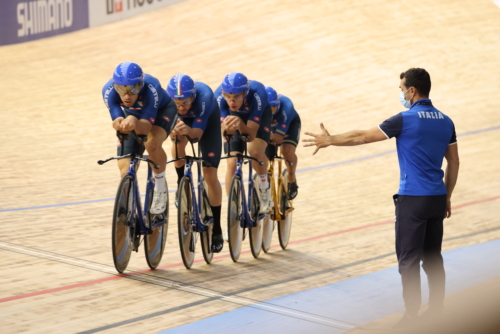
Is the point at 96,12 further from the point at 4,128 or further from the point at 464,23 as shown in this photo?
the point at 464,23

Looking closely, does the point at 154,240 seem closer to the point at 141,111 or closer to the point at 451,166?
the point at 141,111

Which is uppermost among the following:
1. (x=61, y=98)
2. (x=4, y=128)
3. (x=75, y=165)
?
(x=61, y=98)

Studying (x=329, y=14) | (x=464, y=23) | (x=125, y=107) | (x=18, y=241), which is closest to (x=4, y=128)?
(x=18, y=241)

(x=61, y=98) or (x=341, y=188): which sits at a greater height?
(x=61, y=98)

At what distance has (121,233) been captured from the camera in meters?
3.47

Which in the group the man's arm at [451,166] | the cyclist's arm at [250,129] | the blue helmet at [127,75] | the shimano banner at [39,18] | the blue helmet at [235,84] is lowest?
the man's arm at [451,166]

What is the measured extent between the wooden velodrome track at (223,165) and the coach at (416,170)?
37.0 inches

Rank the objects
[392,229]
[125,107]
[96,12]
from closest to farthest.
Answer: [125,107] < [392,229] < [96,12]

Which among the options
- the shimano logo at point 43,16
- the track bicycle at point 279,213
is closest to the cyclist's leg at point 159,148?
the track bicycle at point 279,213

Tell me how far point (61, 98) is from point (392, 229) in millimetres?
6021

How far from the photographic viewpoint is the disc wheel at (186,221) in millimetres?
3773

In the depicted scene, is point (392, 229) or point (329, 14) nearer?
point (392, 229)

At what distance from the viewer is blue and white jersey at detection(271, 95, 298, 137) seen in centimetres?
500

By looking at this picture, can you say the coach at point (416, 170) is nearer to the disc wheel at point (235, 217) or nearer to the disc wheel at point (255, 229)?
the disc wheel at point (235, 217)
